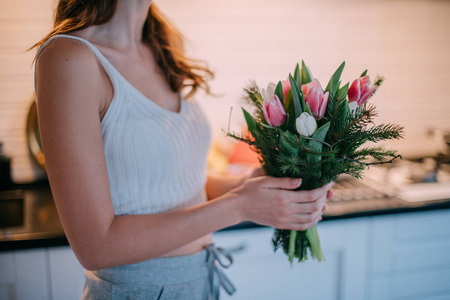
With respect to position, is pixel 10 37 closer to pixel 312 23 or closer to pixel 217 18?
pixel 217 18

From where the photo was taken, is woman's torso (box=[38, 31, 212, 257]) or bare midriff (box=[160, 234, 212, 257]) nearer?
woman's torso (box=[38, 31, 212, 257])

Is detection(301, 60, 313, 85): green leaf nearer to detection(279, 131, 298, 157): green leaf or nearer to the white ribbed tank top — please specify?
detection(279, 131, 298, 157): green leaf

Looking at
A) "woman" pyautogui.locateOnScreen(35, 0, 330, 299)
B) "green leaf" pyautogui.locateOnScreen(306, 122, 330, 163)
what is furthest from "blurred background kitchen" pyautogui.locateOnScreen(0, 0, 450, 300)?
"green leaf" pyautogui.locateOnScreen(306, 122, 330, 163)

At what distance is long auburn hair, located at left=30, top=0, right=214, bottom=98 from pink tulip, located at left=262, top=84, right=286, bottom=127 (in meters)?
0.37

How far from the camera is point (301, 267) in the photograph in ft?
5.01

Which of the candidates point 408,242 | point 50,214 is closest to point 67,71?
point 50,214

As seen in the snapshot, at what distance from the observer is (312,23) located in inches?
84.8

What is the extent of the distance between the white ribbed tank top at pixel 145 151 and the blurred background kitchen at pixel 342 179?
21.5 inches

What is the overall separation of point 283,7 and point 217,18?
14.9 inches

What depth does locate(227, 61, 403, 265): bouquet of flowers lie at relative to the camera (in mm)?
783

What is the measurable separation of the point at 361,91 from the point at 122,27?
62 cm

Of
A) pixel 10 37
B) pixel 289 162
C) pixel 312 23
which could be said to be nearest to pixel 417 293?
pixel 289 162

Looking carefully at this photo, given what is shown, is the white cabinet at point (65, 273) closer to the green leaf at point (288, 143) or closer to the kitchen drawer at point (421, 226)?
the green leaf at point (288, 143)

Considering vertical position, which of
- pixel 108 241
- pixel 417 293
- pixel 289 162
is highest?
pixel 289 162
